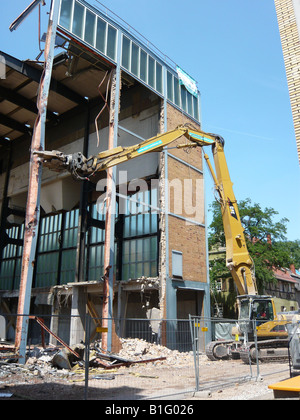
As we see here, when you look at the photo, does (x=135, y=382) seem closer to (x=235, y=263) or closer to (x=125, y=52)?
(x=235, y=263)

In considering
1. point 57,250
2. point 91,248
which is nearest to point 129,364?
point 91,248

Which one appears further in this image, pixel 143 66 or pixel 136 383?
pixel 143 66

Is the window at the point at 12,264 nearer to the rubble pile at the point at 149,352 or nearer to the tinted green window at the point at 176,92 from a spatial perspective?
the rubble pile at the point at 149,352

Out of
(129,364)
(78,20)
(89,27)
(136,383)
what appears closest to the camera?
(136,383)

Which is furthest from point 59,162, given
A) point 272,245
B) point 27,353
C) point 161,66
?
point 272,245

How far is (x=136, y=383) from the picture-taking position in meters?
10.8

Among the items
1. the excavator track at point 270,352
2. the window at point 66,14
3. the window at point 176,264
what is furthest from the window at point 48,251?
the excavator track at point 270,352

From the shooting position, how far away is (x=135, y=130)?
25391 millimetres

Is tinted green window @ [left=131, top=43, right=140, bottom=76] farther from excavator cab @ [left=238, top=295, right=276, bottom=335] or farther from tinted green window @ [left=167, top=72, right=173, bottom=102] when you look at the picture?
excavator cab @ [left=238, top=295, right=276, bottom=335]

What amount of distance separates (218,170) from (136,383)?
10.1 meters

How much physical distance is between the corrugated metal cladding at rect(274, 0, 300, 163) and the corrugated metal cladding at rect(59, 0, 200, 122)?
13358 mm

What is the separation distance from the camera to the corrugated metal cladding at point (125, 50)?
20172mm

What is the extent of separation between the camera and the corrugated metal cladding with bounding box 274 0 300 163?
905 cm

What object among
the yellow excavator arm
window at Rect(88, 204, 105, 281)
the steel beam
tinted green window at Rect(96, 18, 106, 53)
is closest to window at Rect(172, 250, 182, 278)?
the yellow excavator arm
